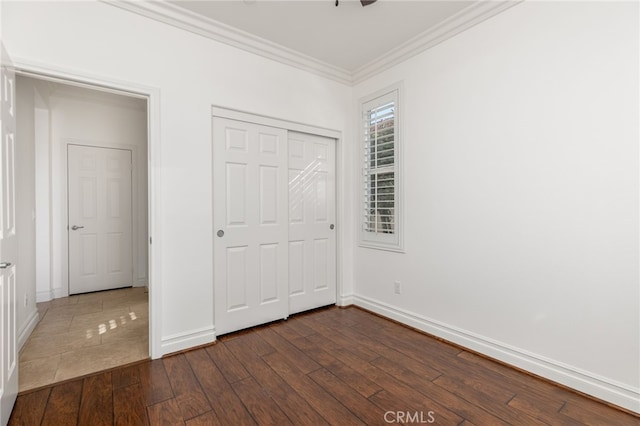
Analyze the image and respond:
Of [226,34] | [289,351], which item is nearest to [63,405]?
[289,351]

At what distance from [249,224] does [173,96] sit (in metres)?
1.28

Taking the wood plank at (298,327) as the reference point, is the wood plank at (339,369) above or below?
below

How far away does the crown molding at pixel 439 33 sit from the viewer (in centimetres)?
232

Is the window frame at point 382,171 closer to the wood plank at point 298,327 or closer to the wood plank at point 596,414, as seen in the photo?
the wood plank at point 298,327

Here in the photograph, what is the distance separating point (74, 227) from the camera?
Result: 407 centimetres

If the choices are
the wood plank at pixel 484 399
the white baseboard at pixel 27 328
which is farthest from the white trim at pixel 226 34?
the wood plank at pixel 484 399

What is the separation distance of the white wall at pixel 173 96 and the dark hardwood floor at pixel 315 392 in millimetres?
449

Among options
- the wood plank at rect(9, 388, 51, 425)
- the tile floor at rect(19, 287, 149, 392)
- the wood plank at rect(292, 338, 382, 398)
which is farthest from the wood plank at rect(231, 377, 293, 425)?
the wood plank at rect(9, 388, 51, 425)

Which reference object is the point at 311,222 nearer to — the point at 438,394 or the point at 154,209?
the point at 154,209

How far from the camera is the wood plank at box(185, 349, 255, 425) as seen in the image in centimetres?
171

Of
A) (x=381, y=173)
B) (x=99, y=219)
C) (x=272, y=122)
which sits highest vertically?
(x=272, y=122)

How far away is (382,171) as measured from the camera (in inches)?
129

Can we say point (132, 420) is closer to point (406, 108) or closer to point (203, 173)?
point (203, 173)

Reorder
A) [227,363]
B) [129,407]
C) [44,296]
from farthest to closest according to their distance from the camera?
[44,296]
[227,363]
[129,407]
